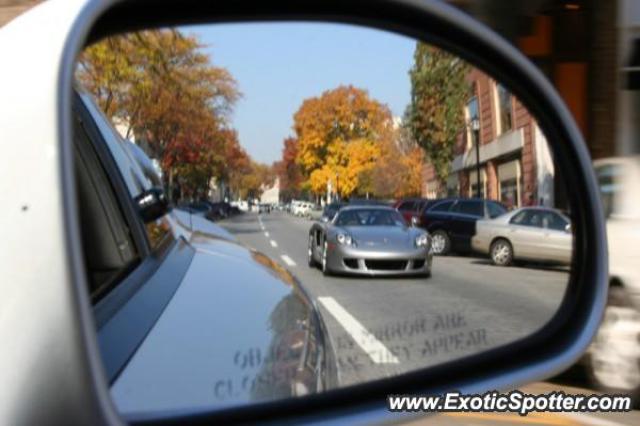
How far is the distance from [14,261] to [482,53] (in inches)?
47.7

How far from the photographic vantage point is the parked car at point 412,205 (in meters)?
1.72

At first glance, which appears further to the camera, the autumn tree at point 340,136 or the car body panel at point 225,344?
the autumn tree at point 340,136

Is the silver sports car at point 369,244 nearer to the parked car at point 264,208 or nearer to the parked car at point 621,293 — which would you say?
the parked car at point 264,208

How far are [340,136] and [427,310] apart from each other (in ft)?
1.73

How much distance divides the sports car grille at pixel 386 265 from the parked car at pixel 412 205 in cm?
24

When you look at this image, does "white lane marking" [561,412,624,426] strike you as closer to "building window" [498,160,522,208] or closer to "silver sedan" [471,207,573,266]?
"silver sedan" [471,207,573,266]

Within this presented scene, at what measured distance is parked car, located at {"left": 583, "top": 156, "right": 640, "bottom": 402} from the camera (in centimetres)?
520

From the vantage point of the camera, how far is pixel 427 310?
145 centimetres

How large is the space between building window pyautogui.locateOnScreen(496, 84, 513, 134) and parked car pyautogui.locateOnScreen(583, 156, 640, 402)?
3.55 m

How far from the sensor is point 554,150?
1.91m

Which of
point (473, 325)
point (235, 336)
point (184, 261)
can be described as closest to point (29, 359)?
point (235, 336)

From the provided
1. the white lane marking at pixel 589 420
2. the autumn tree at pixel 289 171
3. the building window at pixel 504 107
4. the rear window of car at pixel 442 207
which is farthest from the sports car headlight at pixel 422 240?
the white lane marking at pixel 589 420

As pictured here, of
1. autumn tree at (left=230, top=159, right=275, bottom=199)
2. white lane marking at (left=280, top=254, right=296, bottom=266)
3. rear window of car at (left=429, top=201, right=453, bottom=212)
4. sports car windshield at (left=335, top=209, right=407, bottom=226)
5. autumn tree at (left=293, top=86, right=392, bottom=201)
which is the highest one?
autumn tree at (left=293, top=86, right=392, bottom=201)


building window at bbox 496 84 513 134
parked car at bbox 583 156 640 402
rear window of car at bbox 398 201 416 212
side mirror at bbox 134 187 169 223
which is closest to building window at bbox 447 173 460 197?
rear window of car at bbox 398 201 416 212
